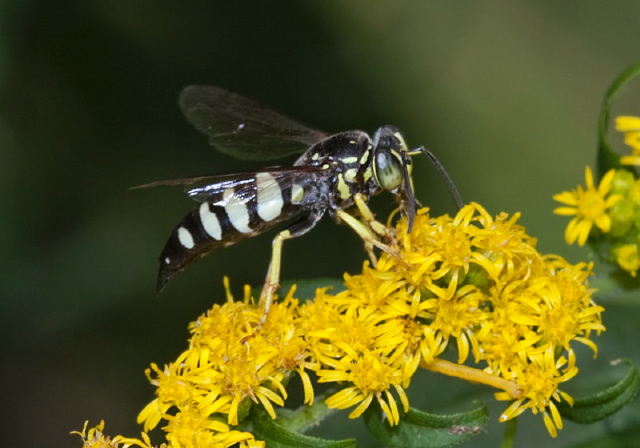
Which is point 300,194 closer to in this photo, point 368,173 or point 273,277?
point 368,173

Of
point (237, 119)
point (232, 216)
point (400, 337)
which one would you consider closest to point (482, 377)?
point (400, 337)

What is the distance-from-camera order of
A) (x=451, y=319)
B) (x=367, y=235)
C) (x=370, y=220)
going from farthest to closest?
(x=370, y=220)
(x=367, y=235)
(x=451, y=319)

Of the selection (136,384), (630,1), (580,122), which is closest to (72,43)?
(136,384)

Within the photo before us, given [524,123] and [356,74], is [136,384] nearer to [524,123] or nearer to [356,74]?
[356,74]

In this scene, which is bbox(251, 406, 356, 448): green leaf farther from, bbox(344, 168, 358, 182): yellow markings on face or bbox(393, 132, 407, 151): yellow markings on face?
bbox(393, 132, 407, 151): yellow markings on face

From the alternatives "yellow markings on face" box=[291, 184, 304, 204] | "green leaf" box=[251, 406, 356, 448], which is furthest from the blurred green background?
"green leaf" box=[251, 406, 356, 448]

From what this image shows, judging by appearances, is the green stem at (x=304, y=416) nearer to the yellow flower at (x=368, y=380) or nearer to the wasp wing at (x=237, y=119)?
the yellow flower at (x=368, y=380)
